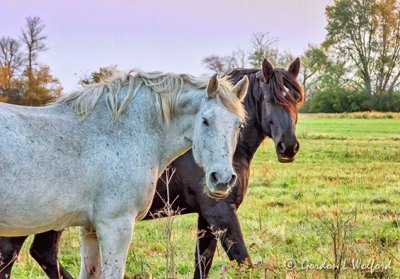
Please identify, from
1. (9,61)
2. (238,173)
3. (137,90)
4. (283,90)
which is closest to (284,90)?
(283,90)

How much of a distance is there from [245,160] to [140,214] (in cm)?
144

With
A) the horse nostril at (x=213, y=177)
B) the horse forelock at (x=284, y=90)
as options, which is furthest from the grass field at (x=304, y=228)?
the horse forelock at (x=284, y=90)

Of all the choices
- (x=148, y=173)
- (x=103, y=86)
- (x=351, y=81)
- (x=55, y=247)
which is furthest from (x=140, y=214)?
(x=351, y=81)

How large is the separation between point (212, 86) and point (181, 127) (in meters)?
0.39

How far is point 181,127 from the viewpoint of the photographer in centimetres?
374

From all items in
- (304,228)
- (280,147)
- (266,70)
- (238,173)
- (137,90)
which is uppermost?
(266,70)

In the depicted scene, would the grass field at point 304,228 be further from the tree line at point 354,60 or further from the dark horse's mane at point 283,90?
the tree line at point 354,60

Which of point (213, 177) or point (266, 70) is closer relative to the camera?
point (213, 177)

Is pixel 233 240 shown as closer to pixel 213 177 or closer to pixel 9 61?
pixel 213 177

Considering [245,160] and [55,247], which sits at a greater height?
[245,160]

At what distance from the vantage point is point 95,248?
3771 mm

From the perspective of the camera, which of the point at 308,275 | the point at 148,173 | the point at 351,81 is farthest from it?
the point at 351,81

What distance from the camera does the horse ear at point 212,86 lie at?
3.55 meters

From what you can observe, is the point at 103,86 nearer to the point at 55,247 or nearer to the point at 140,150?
the point at 140,150
